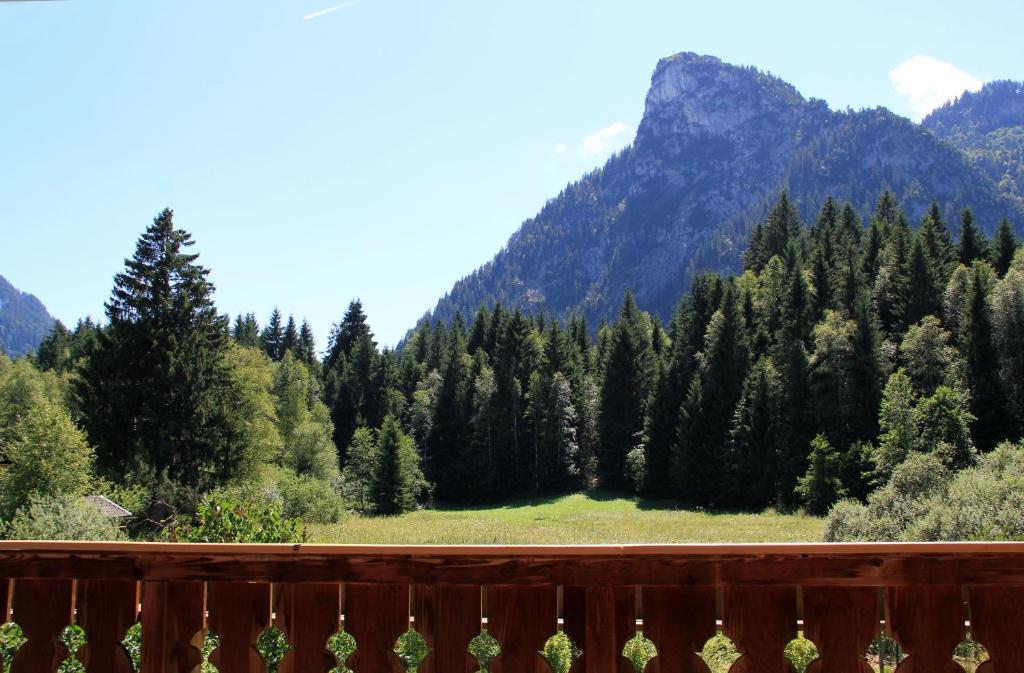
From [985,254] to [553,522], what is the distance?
45.3 m

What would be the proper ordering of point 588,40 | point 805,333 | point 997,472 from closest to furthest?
1. point 588,40
2. point 997,472
3. point 805,333

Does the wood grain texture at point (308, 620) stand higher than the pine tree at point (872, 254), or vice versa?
the pine tree at point (872, 254)

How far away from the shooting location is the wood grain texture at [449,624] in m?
2.68

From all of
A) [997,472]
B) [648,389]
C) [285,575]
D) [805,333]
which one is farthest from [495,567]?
[648,389]

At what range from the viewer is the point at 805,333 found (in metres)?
57.3

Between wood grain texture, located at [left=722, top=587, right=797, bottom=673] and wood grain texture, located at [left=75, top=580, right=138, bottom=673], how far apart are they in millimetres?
2296

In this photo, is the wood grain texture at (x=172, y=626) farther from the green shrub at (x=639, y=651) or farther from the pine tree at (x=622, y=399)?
the pine tree at (x=622, y=399)

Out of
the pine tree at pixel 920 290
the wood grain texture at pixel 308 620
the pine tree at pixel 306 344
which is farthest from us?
the pine tree at pixel 306 344

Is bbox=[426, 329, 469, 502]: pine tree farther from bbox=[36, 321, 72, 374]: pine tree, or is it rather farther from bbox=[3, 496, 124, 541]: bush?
bbox=[3, 496, 124, 541]: bush

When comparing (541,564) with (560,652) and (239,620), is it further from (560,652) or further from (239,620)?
(560,652)

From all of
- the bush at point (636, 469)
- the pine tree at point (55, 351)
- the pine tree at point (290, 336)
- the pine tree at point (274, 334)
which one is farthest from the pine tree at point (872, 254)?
the pine tree at point (55, 351)

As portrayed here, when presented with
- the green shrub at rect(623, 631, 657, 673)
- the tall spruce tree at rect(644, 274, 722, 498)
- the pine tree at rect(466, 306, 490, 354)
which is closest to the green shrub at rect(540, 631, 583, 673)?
the green shrub at rect(623, 631, 657, 673)

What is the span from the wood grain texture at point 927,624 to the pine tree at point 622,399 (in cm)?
6272

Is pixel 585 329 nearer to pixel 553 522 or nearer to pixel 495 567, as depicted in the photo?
pixel 553 522
